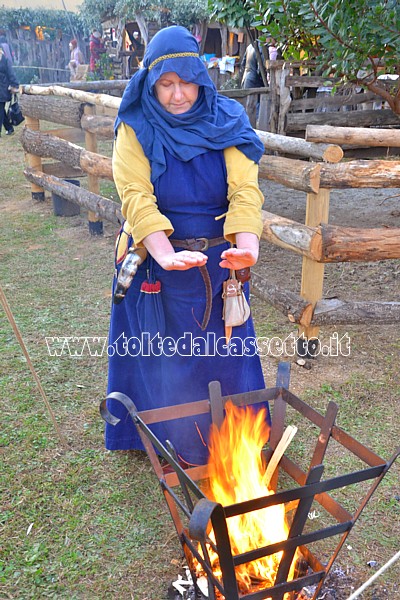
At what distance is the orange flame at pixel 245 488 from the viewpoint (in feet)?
7.55

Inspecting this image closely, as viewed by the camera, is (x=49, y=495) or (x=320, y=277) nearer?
(x=49, y=495)

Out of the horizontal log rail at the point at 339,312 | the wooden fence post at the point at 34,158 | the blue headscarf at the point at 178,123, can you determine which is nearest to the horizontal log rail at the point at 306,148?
the horizontal log rail at the point at 339,312

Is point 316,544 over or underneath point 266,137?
underneath

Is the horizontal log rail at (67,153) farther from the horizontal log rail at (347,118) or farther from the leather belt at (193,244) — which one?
the horizontal log rail at (347,118)

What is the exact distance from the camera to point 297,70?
10828 millimetres

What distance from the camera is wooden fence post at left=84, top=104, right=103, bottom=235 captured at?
23.7 ft

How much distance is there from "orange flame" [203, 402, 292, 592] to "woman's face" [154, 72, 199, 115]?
4.25 feet

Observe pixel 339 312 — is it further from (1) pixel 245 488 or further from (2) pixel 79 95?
(2) pixel 79 95

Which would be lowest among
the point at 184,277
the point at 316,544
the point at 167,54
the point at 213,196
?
the point at 316,544

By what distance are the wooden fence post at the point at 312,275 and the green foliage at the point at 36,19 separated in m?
28.7

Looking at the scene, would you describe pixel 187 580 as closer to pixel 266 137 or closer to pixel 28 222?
pixel 266 137

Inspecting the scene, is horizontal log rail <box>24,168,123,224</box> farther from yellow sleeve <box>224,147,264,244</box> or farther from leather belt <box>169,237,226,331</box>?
yellow sleeve <box>224,147,264,244</box>

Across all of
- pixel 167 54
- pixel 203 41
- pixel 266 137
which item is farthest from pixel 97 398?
pixel 203 41

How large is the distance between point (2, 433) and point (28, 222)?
194 inches
